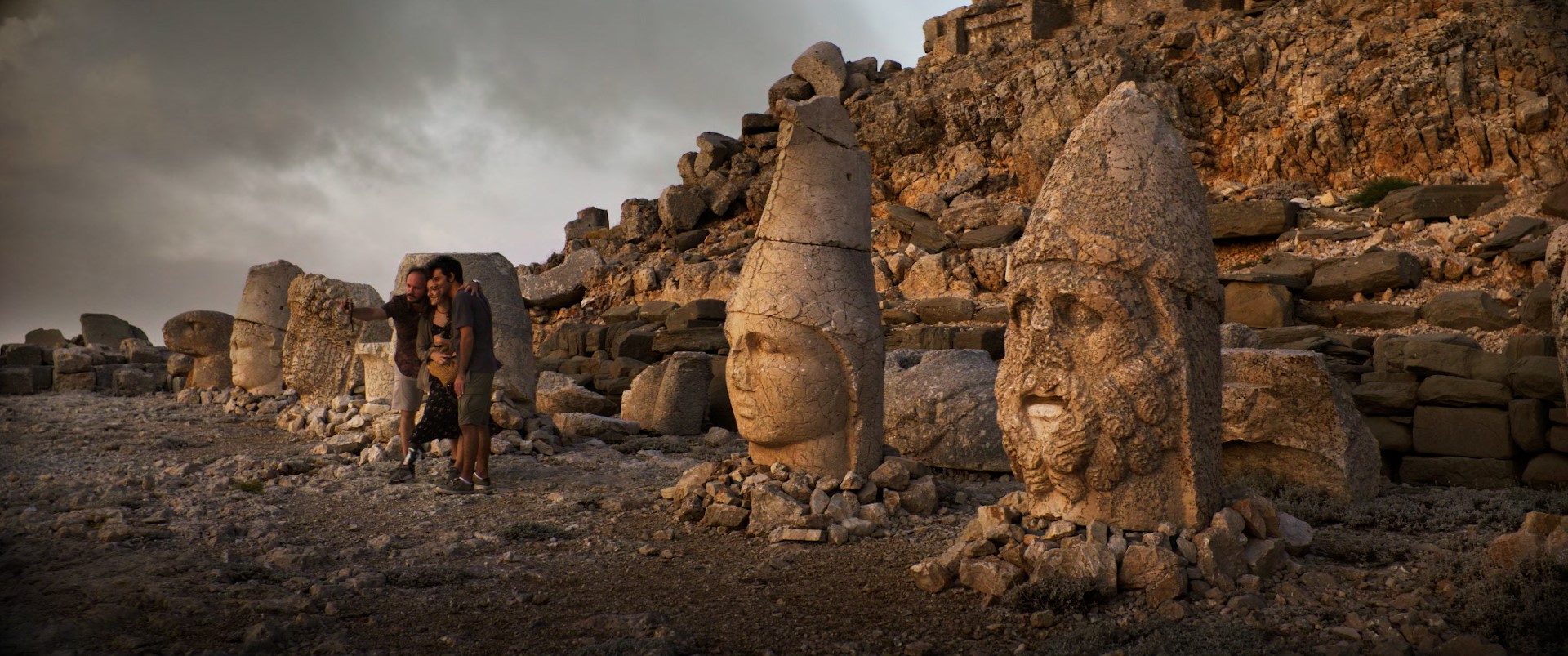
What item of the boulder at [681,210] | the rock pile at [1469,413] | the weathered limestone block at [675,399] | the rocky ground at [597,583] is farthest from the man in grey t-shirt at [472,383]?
the boulder at [681,210]

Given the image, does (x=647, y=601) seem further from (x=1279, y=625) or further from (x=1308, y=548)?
(x=1308, y=548)

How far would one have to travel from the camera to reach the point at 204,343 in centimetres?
1462

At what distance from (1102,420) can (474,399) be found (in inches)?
166

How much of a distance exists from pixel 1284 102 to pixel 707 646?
22706 mm

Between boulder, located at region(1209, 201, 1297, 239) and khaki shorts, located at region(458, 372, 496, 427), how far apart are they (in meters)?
13.0

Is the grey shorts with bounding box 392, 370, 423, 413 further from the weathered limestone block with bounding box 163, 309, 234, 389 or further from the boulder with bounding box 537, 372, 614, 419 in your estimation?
the weathered limestone block with bounding box 163, 309, 234, 389

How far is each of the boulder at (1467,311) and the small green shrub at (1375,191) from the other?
6.50 m

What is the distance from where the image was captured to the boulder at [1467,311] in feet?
34.7

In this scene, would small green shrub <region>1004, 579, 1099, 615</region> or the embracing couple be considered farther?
the embracing couple

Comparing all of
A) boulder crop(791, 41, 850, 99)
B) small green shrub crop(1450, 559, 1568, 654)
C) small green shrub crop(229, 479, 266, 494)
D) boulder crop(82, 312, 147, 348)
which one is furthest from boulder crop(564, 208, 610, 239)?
small green shrub crop(1450, 559, 1568, 654)

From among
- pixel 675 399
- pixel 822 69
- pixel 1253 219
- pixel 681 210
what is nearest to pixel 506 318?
pixel 675 399

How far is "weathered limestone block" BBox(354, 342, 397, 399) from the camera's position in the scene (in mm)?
10570

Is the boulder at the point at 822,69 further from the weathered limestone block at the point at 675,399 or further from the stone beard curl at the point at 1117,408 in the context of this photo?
the stone beard curl at the point at 1117,408

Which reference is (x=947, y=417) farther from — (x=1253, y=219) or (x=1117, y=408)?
(x=1253, y=219)
